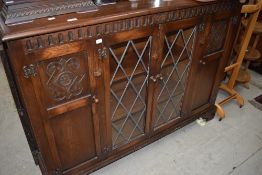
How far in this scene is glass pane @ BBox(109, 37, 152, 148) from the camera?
4.53ft

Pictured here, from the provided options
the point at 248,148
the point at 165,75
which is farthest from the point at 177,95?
the point at 248,148

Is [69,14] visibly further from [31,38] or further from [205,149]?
[205,149]

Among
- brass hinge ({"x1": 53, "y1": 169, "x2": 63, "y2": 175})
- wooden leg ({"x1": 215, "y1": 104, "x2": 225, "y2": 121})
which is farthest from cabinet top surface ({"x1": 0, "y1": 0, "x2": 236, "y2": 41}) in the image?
wooden leg ({"x1": 215, "y1": 104, "x2": 225, "y2": 121})

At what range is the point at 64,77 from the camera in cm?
117

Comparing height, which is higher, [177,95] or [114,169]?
[177,95]

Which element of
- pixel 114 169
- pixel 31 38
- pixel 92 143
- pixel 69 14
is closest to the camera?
pixel 31 38

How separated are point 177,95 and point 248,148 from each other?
820 mm

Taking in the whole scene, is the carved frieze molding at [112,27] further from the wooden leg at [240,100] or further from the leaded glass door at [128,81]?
the wooden leg at [240,100]

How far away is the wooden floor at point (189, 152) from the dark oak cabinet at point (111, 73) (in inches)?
7.0

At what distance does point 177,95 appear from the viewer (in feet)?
6.04

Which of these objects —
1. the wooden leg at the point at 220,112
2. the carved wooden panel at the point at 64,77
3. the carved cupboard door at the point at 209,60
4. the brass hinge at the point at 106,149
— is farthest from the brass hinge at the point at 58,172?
the wooden leg at the point at 220,112

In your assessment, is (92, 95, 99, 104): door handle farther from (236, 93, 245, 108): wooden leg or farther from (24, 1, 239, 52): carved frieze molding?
(236, 93, 245, 108): wooden leg

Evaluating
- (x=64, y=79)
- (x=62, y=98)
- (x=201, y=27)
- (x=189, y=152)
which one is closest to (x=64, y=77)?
(x=64, y=79)

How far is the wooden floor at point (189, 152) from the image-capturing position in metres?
1.79
